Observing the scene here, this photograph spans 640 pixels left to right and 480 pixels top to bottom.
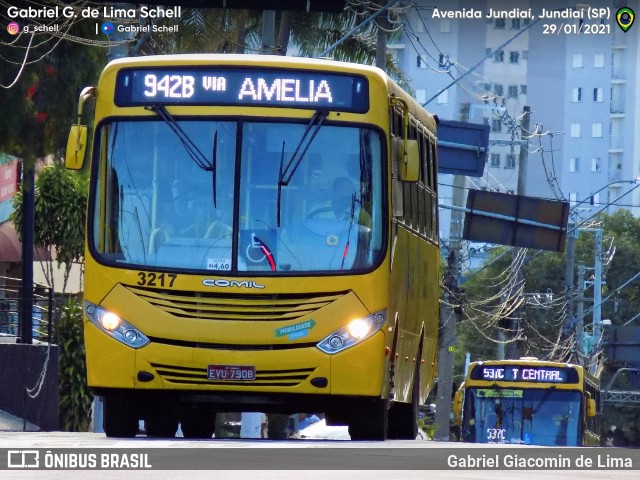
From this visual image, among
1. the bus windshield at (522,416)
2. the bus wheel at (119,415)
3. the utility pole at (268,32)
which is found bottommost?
the bus windshield at (522,416)

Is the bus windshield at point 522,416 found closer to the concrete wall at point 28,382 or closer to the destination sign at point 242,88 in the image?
the concrete wall at point 28,382

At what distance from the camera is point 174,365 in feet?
48.4

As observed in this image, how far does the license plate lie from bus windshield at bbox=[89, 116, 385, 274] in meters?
0.78

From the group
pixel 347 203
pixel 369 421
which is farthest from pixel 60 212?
pixel 347 203

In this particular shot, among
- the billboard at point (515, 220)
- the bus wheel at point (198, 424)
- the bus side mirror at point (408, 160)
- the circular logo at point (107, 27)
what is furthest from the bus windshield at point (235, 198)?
the billboard at point (515, 220)

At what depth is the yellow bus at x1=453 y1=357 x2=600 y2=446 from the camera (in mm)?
30781

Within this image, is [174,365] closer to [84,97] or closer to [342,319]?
[342,319]

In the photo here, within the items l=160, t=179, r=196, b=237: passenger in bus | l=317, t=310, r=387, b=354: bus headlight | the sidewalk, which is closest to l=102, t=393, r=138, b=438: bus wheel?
l=160, t=179, r=196, b=237: passenger in bus

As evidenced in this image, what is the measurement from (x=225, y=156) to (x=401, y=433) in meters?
5.14

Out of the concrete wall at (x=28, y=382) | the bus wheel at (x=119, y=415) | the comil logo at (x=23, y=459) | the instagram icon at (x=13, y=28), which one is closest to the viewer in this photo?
the comil logo at (x=23, y=459)

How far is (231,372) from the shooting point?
14.7 metres

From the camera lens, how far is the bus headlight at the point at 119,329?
14750mm

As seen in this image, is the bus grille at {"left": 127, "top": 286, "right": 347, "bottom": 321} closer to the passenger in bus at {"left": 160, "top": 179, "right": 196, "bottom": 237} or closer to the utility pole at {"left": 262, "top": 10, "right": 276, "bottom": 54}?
the passenger in bus at {"left": 160, "top": 179, "right": 196, "bottom": 237}

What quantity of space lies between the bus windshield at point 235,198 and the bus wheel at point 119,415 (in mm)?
1244
